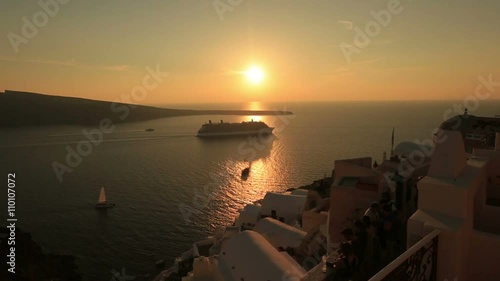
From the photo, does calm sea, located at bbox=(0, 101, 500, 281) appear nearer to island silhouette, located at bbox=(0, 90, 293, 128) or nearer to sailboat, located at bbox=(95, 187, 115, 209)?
sailboat, located at bbox=(95, 187, 115, 209)

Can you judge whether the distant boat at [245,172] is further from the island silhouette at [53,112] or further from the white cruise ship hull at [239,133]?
the island silhouette at [53,112]

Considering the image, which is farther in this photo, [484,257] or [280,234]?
[280,234]

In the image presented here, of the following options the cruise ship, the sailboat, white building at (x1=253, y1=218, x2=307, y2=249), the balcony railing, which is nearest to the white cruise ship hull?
the cruise ship

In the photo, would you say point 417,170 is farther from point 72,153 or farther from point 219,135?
point 219,135

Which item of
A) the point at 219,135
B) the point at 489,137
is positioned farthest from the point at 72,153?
the point at 489,137

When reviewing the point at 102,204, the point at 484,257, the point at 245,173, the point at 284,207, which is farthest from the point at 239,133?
the point at 484,257

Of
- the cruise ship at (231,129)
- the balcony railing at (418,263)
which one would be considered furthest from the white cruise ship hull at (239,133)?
the balcony railing at (418,263)

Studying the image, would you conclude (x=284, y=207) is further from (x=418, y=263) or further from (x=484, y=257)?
(x=418, y=263)
